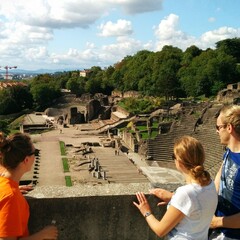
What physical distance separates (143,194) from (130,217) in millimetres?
411

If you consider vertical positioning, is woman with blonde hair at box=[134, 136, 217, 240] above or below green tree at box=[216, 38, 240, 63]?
below

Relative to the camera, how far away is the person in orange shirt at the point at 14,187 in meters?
3.35

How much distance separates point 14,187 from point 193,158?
1.66 m

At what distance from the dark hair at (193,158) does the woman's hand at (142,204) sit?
2.50 ft

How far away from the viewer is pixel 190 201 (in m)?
3.60

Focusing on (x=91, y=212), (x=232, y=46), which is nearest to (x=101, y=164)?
(x=91, y=212)

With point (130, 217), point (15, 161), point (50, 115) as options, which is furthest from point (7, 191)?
point (50, 115)

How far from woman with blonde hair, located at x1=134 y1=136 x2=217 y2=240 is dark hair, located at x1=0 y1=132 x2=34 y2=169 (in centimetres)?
141

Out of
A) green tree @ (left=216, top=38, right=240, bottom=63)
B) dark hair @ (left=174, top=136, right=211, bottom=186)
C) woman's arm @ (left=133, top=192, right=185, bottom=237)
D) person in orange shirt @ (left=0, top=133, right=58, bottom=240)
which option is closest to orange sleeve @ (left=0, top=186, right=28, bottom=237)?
person in orange shirt @ (left=0, top=133, right=58, bottom=240)

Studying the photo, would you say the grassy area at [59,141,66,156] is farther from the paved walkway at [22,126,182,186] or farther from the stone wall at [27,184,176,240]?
the stone wall at [27,184,176,240]

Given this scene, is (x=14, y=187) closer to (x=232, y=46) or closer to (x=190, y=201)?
(x=190, y=201)

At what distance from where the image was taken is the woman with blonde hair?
3611mm

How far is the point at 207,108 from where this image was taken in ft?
136

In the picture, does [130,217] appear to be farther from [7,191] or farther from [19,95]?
[19,95]
